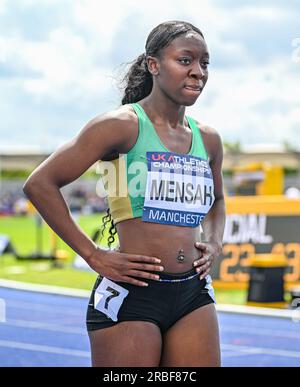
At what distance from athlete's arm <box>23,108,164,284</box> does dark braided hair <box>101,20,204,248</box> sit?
0.30m

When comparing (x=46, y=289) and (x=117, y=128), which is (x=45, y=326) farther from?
(x=117, y=128)

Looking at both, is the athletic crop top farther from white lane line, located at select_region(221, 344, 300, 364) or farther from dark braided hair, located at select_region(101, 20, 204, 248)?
white lane line, located at select_region(221, 344, 300, 364)

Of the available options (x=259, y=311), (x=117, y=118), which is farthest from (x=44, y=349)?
(x=117, y=118)

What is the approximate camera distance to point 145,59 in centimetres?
365

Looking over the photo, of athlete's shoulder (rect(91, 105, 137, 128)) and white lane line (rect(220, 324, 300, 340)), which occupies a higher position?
athlete's shoulder (rect(91, 105, 137, 128))

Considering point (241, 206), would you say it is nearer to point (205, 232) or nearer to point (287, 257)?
point (287, 257)

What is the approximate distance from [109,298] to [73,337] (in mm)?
5622

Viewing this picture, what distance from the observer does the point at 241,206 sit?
1248 centimetres

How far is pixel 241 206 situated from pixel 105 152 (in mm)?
9264

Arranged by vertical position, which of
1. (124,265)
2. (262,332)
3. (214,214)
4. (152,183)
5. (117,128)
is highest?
(117,128)

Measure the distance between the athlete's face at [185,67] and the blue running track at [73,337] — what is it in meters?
4.44

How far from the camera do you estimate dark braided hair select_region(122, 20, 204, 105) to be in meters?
3.43

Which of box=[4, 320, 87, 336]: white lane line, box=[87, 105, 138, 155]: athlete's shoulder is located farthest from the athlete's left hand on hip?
box=[4, 320, 87, 336]: white lane line

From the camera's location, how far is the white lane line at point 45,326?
365 inches
